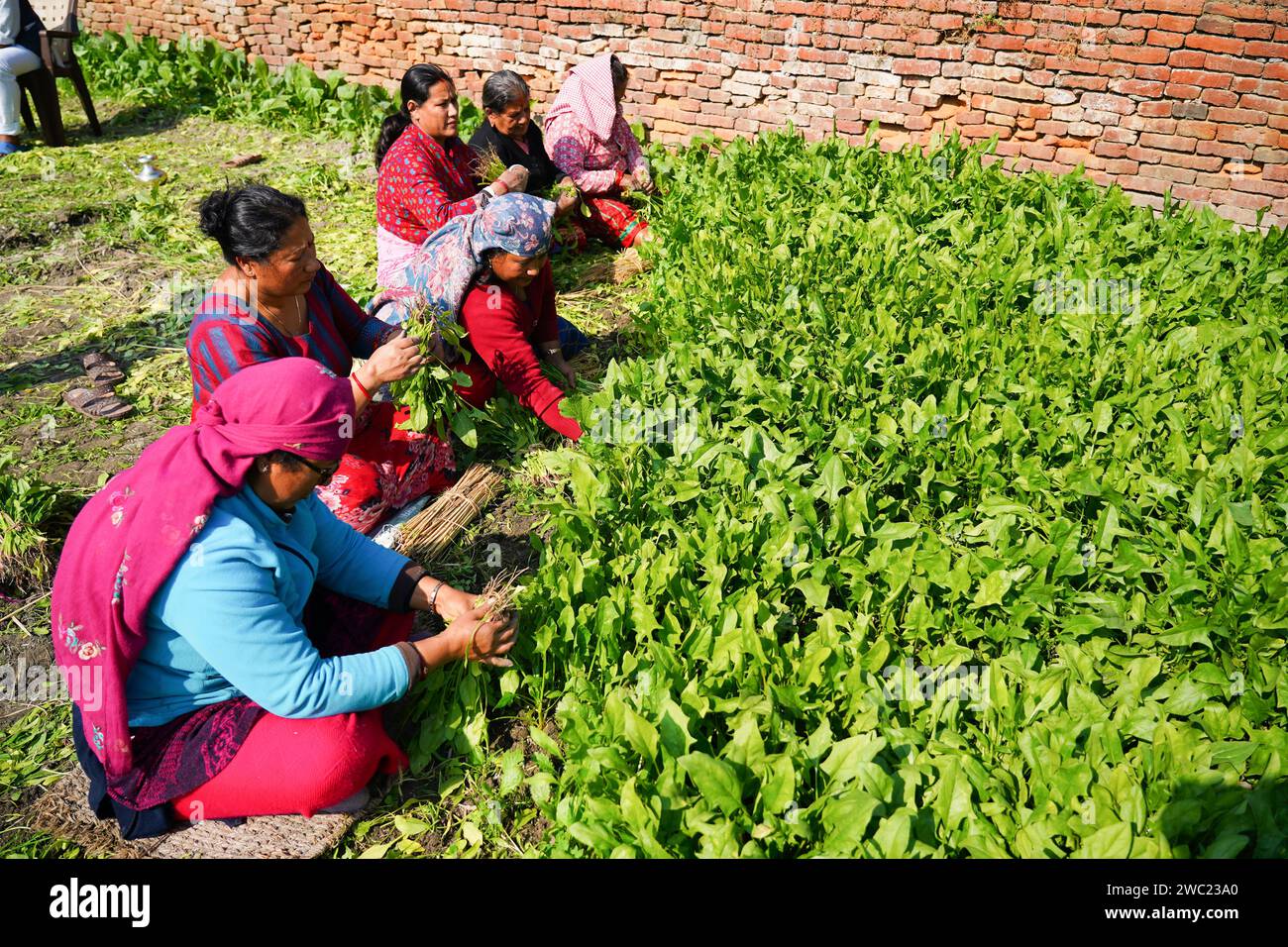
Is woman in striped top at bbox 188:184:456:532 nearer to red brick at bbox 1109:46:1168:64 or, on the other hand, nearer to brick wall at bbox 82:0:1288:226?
brick wall at bbox 82:0:1288:226

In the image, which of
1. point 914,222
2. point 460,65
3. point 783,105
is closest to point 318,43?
point 460,65

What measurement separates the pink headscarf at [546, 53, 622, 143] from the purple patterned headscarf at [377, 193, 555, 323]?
263 centimetres

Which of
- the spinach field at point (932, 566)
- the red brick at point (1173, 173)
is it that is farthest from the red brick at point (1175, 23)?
the spinach field at point (932, 566)

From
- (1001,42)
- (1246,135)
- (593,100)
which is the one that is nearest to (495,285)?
(593,100)

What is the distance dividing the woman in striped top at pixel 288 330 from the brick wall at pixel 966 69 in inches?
190

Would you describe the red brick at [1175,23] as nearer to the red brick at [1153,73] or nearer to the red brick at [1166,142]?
the red brick at [1153,73]

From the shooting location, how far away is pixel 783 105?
723 centimetres

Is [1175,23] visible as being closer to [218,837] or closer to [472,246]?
[472,246]

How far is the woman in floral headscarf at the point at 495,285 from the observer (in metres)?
3.66

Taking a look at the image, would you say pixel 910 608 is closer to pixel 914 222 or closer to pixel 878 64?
pixel 914 222

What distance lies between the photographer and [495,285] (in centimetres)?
381

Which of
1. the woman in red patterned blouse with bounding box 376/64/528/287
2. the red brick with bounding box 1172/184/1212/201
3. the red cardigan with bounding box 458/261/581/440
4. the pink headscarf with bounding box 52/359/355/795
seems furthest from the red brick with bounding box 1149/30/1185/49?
the pink headscarf with bounding box 52/359/355/795

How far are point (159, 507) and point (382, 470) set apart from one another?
5.09 ft
